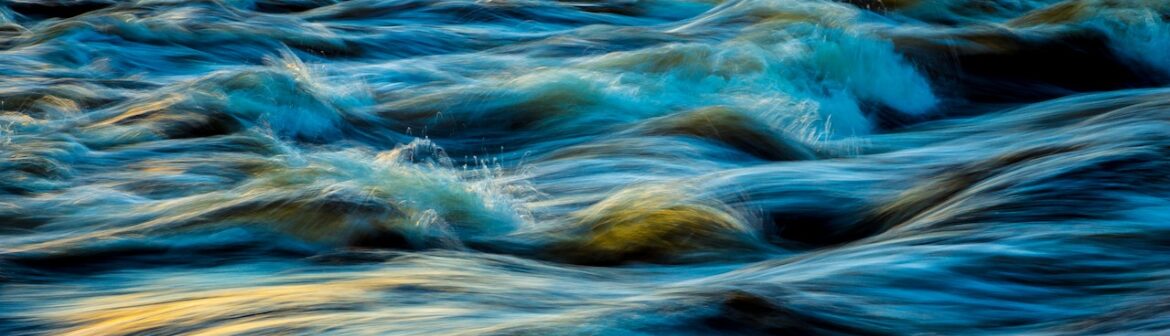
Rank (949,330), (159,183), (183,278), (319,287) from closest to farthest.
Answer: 1. (949,330)
2. (319,287)
3. (183,278)
4. (159,183)

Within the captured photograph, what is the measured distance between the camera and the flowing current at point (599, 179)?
3.88 m

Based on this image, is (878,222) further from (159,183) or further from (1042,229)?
(159,183)

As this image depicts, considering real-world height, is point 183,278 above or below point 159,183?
below

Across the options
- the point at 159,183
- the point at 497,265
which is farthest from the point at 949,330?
the point at 159,183

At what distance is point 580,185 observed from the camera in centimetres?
638

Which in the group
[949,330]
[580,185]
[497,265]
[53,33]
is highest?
[53,33]

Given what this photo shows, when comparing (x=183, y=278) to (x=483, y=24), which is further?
(x=483, y=24)

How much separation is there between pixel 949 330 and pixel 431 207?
1950 millimetres

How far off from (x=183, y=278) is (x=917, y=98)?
16.3ft

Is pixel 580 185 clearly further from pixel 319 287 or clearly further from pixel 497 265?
pixel 319 287

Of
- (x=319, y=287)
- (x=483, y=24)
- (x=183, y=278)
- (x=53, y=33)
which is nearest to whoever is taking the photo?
(x=319, y=287)

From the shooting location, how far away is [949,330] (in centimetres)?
363

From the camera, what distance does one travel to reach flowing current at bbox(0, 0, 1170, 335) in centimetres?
388

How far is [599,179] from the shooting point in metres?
6.52
